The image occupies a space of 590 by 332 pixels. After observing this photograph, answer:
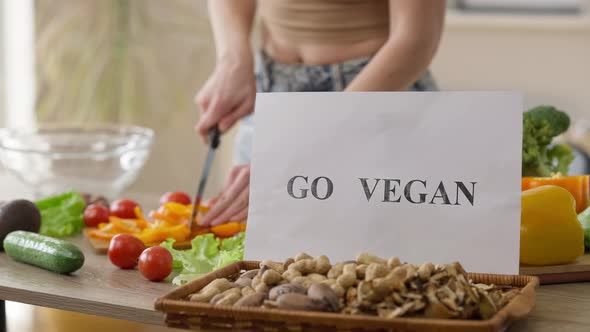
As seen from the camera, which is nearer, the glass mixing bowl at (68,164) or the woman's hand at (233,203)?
the woman's hand at (233,203)

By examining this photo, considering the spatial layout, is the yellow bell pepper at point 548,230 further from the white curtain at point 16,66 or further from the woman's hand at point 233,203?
the white curtain at point 16,66

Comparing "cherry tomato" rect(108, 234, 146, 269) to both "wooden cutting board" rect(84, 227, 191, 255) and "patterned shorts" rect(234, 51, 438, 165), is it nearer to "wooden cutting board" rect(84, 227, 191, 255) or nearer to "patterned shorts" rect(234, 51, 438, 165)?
"wooden cutting board" rect(84, 227, 191, 255)

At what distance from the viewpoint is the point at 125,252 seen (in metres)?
1.37

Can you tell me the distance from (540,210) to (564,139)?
2.33 m

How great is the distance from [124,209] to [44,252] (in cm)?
41

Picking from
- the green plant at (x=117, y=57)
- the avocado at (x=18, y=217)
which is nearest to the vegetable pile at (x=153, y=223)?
the avocado at (x=18, y=217)

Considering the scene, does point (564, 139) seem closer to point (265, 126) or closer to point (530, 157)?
point (530, 157)

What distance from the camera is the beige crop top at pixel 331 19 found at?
2.03 meters

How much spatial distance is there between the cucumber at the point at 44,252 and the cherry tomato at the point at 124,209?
1.05 feet


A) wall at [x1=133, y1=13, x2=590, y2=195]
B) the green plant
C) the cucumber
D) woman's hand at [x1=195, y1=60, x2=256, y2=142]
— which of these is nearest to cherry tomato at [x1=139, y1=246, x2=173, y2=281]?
the cucumber

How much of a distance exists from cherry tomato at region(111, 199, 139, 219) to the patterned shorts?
0.49m

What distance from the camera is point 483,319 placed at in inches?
36.8

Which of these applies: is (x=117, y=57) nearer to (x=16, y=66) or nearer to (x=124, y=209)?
(x=16, y=66)

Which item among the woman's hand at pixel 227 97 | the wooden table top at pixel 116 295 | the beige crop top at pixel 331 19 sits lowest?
the wooden table top at pixel 116 295
